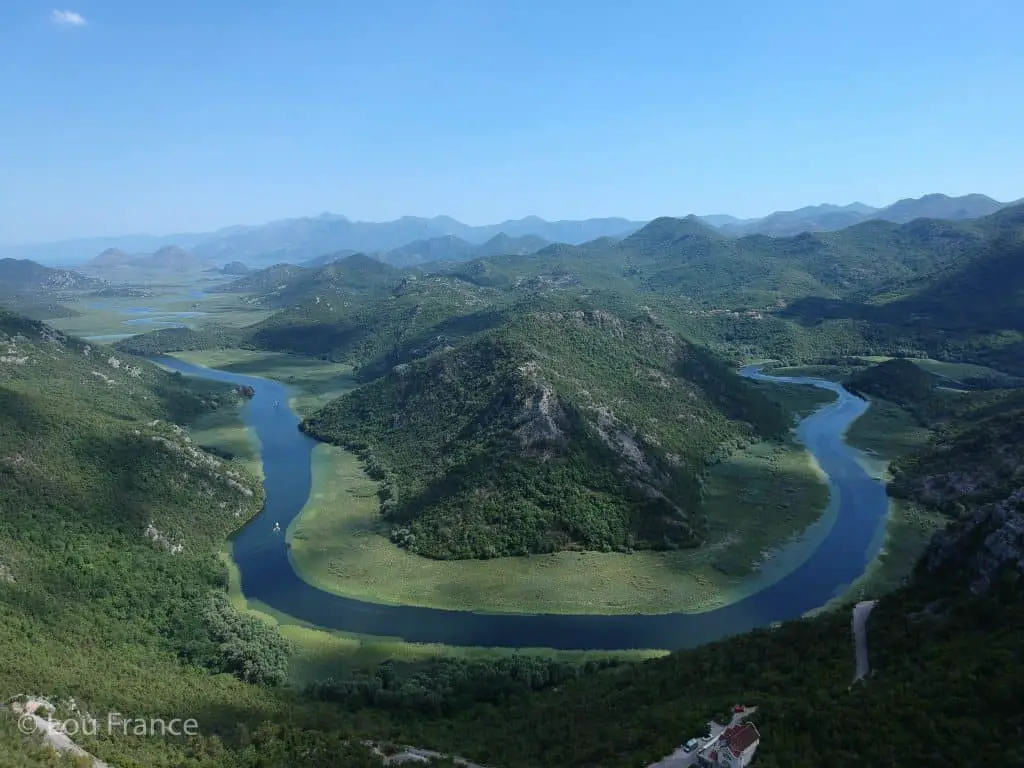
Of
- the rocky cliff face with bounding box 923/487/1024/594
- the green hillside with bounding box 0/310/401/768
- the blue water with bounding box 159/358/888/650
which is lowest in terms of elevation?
the blue water with bounding box 159/358/888/650

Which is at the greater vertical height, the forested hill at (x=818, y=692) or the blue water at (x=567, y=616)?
the forested hill at (x=818, y=692)

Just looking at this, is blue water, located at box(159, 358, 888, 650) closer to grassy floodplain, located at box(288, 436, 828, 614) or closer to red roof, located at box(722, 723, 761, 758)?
grassy floodplain, located at box(288, 436, 828, 614)

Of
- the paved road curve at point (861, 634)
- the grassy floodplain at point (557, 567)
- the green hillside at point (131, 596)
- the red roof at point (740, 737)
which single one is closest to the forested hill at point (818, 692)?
the paved road curve at point (861, 634)

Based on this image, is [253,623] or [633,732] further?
[253,623]

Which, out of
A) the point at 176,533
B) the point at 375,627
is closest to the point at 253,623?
the point at 375,627

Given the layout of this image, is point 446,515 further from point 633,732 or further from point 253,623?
point 633,732

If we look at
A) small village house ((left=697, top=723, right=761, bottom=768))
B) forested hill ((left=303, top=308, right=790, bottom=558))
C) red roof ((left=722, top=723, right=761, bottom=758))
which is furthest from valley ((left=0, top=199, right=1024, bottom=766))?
Answer: small village house ((left=697, top=723, right=761, bottom=768))

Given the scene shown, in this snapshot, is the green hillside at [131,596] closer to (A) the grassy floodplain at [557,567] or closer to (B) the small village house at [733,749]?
(A) the grassy floodplain at [557,567]
